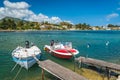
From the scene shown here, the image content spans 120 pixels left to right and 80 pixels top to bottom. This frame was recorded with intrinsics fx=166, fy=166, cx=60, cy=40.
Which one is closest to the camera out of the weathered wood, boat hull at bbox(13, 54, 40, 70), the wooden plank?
the wooden plank

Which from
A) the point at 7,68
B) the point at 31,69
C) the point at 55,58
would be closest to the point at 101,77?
the point at 31,69

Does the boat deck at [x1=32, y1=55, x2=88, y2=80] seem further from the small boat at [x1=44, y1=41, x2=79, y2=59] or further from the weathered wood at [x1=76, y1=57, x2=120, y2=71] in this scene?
the small boat at [x1=44, y1=41, x2=79, y2=59]

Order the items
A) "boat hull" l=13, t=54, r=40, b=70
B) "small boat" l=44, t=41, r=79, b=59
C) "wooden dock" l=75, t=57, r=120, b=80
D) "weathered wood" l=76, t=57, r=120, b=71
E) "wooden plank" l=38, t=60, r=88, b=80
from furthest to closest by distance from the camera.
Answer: "small boat" l=44, t=41, r=79, b=59, "boat hull" l=13, t=54, r=40, b=70, "wooden dock" l=75, t=57, r=120, b=80, "weathered wood" l=76, t=57, r=120, b=71, "wooden plank" l=38, t=60, r=88, b=80

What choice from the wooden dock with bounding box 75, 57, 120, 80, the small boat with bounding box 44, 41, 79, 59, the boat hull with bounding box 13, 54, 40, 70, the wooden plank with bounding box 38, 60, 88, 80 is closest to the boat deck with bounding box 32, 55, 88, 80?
the wooden plank with bounding box 38, 60, 88, 80

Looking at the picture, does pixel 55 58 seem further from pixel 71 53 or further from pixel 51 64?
pixel 51 64

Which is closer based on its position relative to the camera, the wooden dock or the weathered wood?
the weathered wood

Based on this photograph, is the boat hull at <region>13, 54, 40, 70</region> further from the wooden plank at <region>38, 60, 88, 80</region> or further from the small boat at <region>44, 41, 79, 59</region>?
the small boat at <region>44, 41, 79, 59</region>

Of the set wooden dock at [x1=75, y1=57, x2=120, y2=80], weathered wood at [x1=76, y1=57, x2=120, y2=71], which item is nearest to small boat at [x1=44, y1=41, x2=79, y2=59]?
wooden dock at [x1=75, y1=57, x2=120, y2=80]

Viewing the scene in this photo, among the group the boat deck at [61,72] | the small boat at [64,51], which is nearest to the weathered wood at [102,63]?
the small boat at [64,51]

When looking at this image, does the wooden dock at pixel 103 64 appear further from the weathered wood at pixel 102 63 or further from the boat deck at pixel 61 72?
the boat deck at pixel 61 72

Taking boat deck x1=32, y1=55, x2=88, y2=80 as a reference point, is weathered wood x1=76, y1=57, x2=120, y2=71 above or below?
below

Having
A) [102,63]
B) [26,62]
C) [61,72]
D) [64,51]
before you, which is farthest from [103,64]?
[26,62]

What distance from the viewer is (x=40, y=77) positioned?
21.8 metres

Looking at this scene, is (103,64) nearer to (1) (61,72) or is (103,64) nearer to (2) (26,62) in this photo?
(1) (61,72)
